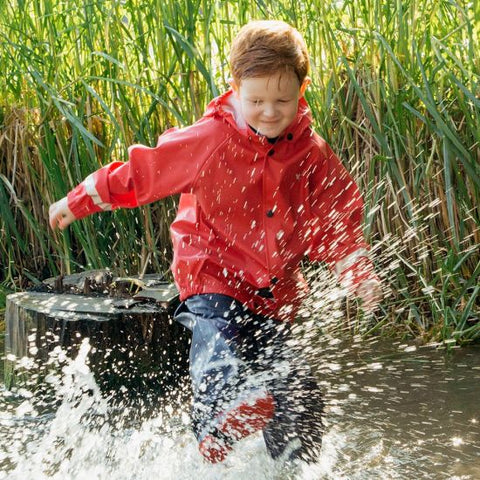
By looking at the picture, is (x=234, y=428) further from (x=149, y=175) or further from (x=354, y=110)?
(x=354, y=110)

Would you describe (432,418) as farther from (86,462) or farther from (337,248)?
(86,462)

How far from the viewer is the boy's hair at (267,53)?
259 centimetres

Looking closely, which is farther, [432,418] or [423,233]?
[423,233]

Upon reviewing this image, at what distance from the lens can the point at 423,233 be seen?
389 cm

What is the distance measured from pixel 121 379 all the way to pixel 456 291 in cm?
142

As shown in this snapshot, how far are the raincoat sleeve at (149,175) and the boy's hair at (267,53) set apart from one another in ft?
0.81

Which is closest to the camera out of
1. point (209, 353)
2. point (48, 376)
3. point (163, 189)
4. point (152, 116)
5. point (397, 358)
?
point (209, 353)

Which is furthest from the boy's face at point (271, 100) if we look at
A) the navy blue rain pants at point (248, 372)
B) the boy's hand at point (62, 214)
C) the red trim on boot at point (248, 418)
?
the red trim on boot at point (248, 418)

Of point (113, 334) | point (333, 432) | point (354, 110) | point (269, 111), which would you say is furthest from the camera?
point (354, 110)

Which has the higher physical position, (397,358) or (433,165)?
(433,165)

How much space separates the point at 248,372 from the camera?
2.77 m

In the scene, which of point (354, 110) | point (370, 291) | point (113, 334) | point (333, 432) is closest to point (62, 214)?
point (113, 334)

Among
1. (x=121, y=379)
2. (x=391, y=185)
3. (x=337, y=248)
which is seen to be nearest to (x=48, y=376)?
(x=121, y=379)

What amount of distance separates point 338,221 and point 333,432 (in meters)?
0.68
